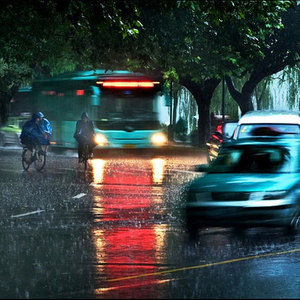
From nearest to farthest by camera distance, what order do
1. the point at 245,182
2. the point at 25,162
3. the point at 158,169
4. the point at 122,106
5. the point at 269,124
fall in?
1. the point at 245,182
2. the point at 269,124
3. the point at 25,162
4. the point at 158,169
5. the point at 122,106

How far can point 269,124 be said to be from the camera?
24.9 metres

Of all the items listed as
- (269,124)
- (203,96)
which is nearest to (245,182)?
(269,124)

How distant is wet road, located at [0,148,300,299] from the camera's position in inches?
347

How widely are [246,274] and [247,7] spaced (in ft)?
30.2

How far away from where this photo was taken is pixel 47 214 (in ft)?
50.8

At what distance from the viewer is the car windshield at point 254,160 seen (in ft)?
45.4

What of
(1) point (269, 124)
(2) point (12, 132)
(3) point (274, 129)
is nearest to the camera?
(3) point (274, 129)

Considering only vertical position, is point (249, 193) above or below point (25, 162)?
above

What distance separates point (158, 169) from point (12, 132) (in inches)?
799

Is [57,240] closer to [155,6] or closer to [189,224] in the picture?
[189,224]

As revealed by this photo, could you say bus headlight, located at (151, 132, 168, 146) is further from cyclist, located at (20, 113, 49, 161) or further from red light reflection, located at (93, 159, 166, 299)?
red light reflection, located at (93, 159, 166, 299)

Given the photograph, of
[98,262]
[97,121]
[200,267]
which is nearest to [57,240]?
[98,262]

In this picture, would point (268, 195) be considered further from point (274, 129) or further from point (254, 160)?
point (274, 129)

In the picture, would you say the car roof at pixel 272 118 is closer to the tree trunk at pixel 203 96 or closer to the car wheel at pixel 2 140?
the tree trunk at pixel 203 96
